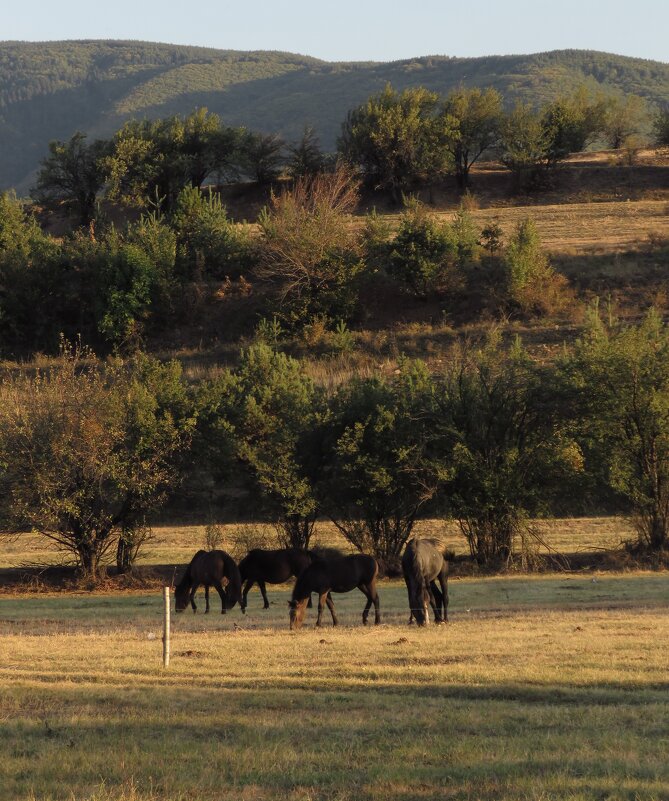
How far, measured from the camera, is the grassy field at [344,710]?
9016mm

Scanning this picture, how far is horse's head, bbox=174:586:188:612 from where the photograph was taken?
80.2 feet

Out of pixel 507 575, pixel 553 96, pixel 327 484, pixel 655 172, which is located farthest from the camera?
pixel 553 96

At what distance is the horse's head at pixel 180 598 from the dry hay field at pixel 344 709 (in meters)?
2.39

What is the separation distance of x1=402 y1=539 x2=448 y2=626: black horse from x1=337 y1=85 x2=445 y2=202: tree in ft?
227

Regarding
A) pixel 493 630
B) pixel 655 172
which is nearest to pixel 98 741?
pixel 493 630

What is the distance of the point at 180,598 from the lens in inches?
964

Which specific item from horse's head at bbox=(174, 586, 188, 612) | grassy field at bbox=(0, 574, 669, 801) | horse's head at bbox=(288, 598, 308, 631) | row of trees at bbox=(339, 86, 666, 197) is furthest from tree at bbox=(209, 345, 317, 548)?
row of trees at bbox=(339, 86, 666, 197)

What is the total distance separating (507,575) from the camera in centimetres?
3422

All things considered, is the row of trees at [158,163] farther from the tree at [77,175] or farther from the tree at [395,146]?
the tree at [395,146]

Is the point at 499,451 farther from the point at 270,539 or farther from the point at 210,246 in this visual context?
the point at 210,246

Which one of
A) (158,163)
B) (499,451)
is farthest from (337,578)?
(158,163)

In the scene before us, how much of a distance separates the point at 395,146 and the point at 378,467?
5542cm

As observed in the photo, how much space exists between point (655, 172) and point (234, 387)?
5900 centimetres

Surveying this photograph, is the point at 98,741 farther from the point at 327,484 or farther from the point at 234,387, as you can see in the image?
the point at 234,387
